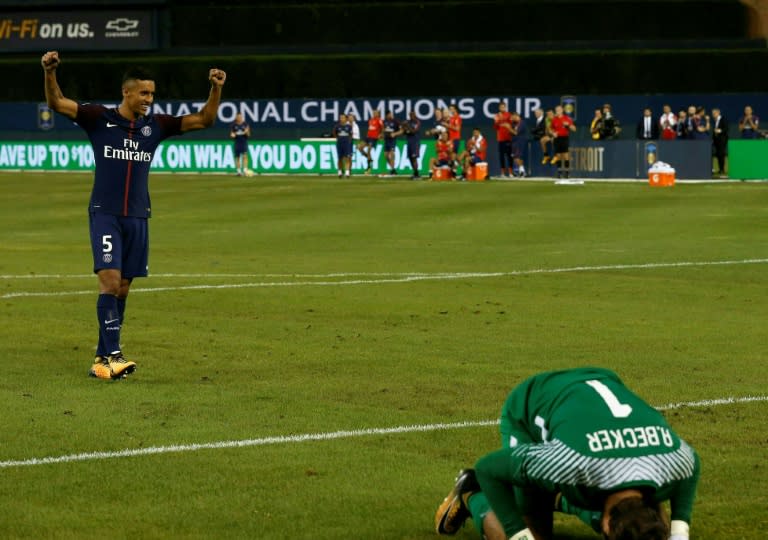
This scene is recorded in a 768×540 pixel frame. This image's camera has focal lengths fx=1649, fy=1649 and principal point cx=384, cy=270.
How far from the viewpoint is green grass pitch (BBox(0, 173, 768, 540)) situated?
779cm

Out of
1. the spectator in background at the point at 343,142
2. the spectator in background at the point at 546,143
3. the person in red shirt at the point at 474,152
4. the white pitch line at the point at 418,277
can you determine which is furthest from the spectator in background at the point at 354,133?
the white pitch line at the point at 418,277

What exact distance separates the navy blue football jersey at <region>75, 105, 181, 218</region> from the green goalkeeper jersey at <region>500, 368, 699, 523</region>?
6229mm

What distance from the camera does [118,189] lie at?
12008 mm

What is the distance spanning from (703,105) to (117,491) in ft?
170

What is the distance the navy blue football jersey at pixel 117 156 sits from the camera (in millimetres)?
11961

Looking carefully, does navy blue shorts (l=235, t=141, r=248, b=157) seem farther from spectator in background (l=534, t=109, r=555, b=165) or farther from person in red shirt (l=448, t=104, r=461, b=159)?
spectator in background (l=534, t=109, r=555, b=165)

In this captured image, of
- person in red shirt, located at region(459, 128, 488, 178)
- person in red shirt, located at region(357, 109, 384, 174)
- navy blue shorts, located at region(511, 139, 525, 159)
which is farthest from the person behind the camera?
person in red shirt, located at region(357, 109, 384, 174)

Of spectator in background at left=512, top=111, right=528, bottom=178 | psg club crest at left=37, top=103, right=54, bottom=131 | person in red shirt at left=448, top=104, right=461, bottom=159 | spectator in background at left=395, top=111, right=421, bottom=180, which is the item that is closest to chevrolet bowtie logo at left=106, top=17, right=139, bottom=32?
psg club crest at left=37, top=103, right=54, bottom=131

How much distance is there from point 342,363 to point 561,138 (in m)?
35.0

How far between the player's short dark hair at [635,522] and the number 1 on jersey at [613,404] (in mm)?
340

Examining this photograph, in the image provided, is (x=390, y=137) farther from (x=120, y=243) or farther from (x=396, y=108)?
(x=120, y=243)

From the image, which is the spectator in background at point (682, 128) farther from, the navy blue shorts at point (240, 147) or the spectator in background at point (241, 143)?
the navy blue shorts at point (240, 147)

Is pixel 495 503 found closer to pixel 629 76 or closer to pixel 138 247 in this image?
pixel 138 247

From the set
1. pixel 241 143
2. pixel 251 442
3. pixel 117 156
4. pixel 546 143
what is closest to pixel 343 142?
pixel 241 143
